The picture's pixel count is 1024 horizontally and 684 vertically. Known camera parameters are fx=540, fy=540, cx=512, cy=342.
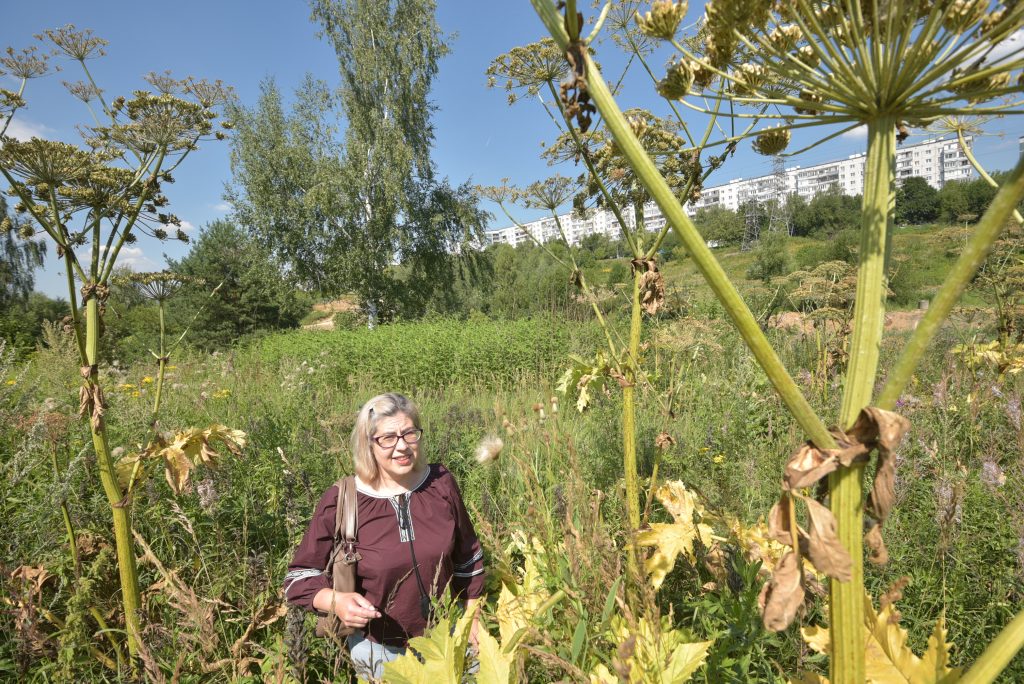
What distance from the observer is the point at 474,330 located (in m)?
11.1

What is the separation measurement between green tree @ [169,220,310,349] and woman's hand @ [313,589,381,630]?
70.7 ft

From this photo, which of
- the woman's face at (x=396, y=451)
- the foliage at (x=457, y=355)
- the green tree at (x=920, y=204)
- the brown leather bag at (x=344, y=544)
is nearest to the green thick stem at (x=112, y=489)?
the brown leather bag at (x=344, y=544)

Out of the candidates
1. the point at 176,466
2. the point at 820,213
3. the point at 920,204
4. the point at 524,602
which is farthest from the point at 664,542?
the point at 820,213

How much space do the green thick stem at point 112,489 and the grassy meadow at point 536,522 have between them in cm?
12

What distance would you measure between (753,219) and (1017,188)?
66117 millimetres

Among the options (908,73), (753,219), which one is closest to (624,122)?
(908,73)

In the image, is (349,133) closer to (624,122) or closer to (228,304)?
(228,304)

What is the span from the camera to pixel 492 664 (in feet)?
3.21

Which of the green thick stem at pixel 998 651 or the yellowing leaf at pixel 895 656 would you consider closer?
the green thick stem at pixel 998 651

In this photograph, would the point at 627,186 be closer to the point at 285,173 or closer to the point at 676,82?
the point at 676,82

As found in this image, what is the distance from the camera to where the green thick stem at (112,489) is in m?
1.87

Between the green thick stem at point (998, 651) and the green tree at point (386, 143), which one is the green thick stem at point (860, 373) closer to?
the green thick stem at point (998, 651)

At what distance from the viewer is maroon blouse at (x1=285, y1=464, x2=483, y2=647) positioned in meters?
2.26

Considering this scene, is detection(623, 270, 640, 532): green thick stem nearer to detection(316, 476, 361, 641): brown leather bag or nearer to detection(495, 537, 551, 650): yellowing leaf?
detection(495, 537, 551, 650): yellowing leaf
